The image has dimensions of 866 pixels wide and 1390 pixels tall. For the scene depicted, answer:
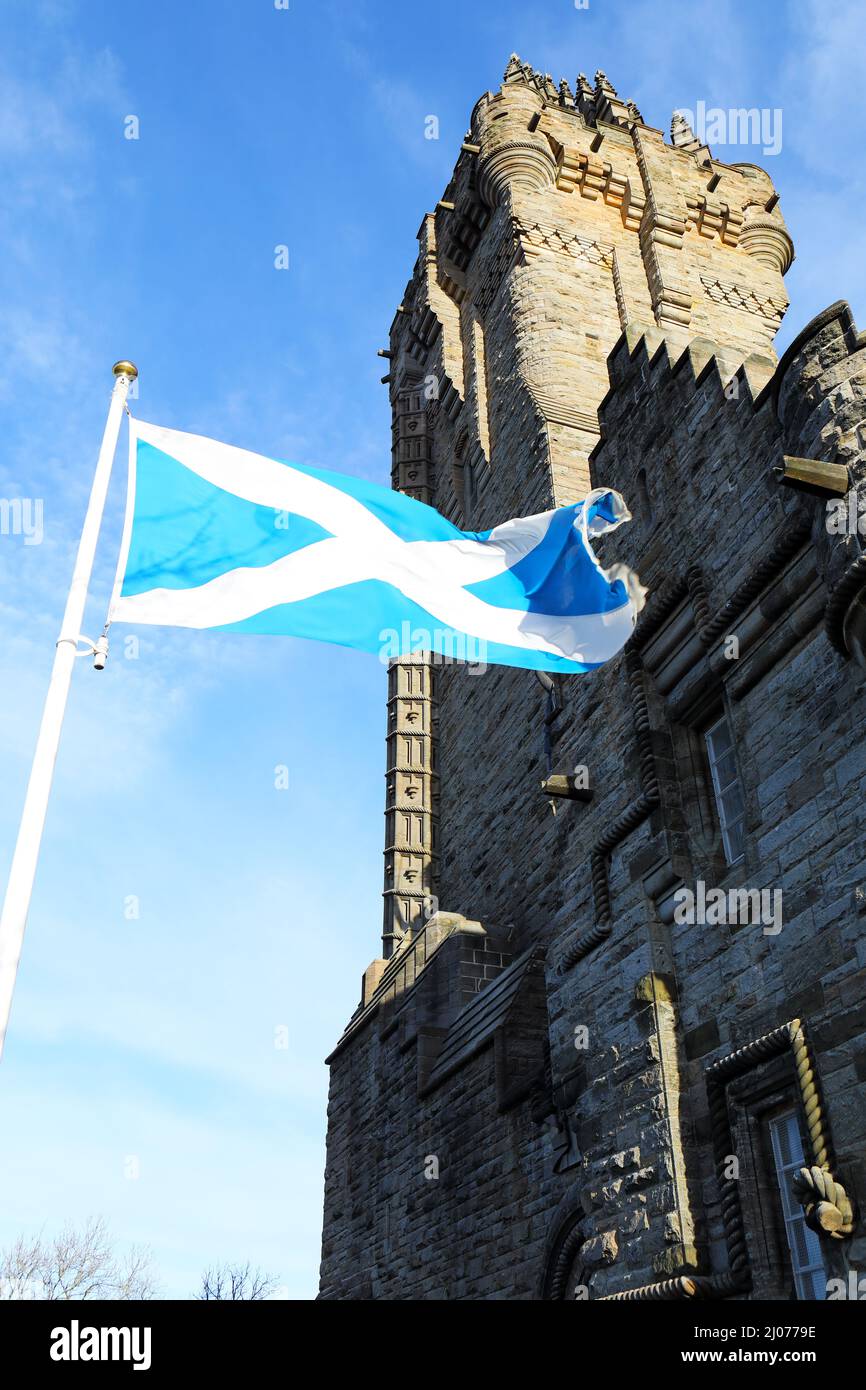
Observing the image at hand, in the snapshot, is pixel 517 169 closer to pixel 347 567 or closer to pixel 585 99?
pixel 585 99

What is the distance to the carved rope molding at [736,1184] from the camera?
19.8 feet

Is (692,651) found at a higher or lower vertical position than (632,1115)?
higher

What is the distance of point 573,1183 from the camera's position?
1025 cm

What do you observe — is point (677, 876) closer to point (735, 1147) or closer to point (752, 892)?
point (752, 892)

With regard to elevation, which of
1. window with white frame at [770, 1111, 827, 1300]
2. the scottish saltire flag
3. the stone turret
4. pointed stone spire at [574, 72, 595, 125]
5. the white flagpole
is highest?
pointed stone spire at [574, 72, 595, 125]

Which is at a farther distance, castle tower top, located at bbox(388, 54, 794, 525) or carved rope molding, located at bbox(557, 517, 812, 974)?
castle tower top, located at bbox(388, 54, 794, 525)

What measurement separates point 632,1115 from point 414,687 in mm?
14870

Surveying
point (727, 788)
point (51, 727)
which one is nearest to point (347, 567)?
point (51, 727)

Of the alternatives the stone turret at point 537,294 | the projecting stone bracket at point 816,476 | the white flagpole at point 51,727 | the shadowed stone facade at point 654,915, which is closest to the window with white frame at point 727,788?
the shadowed stone facade at point 654,915

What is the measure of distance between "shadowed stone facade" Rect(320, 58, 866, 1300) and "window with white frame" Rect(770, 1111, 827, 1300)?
0.05ft

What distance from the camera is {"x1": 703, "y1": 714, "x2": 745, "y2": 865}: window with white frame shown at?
26.8 feet

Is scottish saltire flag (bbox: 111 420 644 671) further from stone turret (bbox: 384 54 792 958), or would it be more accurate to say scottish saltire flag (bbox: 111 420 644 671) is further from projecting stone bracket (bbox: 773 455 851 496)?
stone turret (bbox: 384 54 792 958)

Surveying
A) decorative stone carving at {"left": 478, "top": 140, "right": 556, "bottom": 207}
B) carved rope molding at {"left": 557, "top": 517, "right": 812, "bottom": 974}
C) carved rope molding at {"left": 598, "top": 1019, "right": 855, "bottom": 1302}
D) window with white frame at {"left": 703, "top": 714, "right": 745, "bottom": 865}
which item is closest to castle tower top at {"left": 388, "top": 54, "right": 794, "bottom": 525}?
decorative stone carving at {"left": 478, "top": 140, "right": 556, "bottom": 207}

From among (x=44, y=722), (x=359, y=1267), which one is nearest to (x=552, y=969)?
(x=44, y=722)
